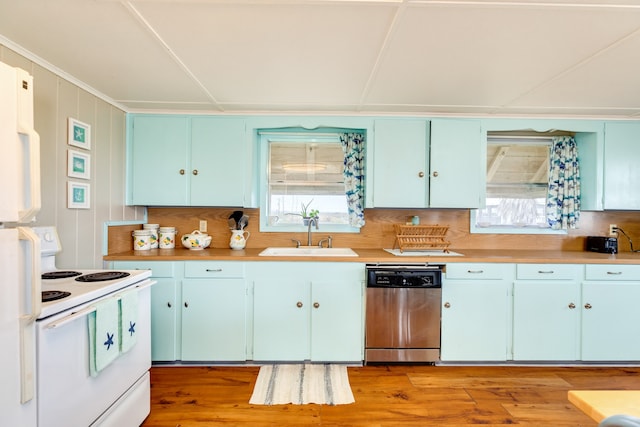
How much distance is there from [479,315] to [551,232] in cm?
131

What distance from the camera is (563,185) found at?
9.83 ft

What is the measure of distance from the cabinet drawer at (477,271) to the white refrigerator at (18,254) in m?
2.44

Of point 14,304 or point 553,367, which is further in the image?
point 553,367

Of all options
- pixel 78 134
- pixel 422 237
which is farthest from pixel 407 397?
pixel 78 134

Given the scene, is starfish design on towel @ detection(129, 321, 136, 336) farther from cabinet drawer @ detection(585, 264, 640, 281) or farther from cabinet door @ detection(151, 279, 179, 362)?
cabinet drawer @ detection(585, 264, 640, 281)

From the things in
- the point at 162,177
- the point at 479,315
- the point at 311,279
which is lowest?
the point at 479,315

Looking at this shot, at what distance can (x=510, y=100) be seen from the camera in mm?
2459

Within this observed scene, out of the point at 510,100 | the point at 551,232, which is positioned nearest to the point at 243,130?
the point at 510,100

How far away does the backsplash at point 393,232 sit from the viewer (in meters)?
3.04

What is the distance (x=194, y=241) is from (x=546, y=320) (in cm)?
298

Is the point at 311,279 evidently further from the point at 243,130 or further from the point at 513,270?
the point at 513,270

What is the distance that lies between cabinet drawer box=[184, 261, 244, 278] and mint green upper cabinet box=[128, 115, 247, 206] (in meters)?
0.58

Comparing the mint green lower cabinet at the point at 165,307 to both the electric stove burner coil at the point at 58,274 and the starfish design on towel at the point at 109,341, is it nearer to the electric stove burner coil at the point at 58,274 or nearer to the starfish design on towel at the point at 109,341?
the electric stove burner coil at the point at 58,274

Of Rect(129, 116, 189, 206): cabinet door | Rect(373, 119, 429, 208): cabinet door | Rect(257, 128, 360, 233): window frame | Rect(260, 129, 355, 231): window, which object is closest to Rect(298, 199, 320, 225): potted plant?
Rect(260, 129, 355, 231): window
